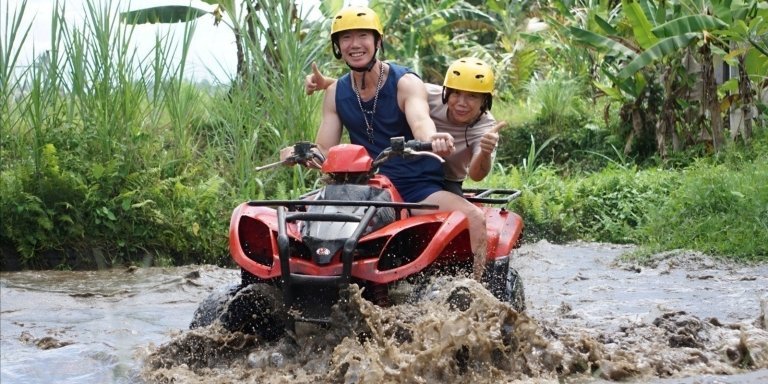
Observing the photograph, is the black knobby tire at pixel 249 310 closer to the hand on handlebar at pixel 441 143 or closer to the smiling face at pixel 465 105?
the hand on handlebar at pixel 441 143

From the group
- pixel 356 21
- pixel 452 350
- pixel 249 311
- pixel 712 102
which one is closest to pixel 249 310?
pixel 249 311

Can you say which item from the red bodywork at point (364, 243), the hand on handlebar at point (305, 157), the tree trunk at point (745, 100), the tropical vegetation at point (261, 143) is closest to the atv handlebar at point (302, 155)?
the hand on handlebar at point (305, 157)

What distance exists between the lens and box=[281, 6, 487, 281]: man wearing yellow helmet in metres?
5.81

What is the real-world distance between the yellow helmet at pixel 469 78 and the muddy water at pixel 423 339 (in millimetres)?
1169

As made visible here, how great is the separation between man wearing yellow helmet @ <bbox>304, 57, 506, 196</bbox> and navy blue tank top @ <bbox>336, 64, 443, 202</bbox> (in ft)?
0.54

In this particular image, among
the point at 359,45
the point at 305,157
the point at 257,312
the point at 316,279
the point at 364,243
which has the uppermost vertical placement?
the point at 359,45

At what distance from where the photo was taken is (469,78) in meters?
5.83

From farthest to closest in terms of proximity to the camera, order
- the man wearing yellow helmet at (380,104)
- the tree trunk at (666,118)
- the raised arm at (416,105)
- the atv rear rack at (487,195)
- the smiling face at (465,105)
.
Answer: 1. the tree trunk at (666,118)
2. the atv rear rack at (487,195)
3. the smiling face at (465,105)
4. the man wearing yellow helmet at (380,104)
5. the raised arm at (416,105)

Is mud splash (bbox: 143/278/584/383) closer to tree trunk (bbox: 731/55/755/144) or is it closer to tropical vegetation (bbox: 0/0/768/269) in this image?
tropical vegetation (bbox: 0/0/768/269)

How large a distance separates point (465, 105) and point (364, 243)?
1214 millimetres

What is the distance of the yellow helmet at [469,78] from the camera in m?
5.83

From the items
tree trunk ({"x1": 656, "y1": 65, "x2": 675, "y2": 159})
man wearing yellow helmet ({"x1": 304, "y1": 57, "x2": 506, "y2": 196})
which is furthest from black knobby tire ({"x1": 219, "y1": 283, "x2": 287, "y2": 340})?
tree trunk ({"x1": 656, "y1": 65, "x2": 675, "y2": 159})

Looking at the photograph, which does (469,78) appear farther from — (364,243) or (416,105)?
(364,243)

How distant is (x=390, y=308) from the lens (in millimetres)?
5070
